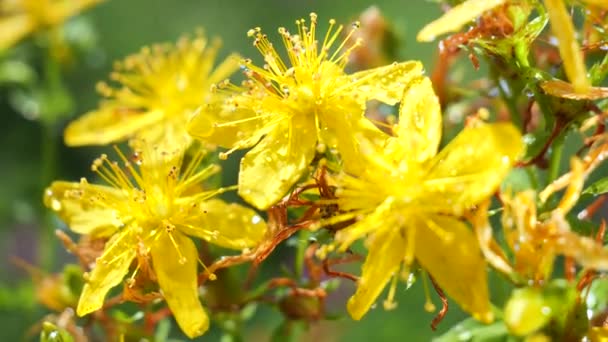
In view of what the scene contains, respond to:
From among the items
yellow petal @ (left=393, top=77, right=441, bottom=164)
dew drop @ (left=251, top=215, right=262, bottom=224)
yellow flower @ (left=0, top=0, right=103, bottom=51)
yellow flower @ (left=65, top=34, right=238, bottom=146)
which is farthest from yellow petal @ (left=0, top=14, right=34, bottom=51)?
yellow petal @ (left=393, top=77, right=441, bottom=164)

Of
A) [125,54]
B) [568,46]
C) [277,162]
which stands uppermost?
[568,46]

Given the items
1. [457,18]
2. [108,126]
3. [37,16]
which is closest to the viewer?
[457,18]

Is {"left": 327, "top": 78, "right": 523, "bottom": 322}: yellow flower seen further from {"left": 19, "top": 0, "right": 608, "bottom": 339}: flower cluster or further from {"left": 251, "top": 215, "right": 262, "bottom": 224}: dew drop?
{"left": 251, "top": 215, "right": 262, "bottom": 224}: dew drop

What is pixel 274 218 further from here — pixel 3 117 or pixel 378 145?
pixel 3 117

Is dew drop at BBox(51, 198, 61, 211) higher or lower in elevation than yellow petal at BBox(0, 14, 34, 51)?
lower

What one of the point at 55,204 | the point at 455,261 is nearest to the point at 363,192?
the point at 455,261

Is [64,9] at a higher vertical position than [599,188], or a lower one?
higher

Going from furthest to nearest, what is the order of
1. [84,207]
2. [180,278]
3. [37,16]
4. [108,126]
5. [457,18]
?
[37,16]
[108,126]
[84,207]
[180,278]
[457,18]

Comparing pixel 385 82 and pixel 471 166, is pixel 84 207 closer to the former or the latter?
pixel 385 82
